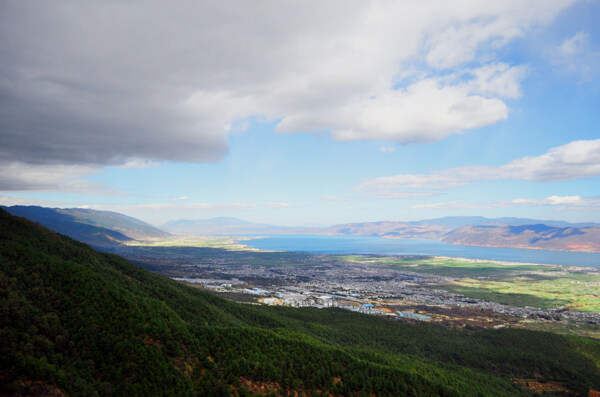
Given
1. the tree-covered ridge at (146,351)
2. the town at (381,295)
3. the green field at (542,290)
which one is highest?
the tree-covered ridge at (146,351)

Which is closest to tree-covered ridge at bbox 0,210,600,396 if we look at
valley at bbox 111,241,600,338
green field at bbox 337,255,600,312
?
valley at bbox 111,241,600,338

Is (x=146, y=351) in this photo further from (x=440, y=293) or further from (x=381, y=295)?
(x=440, y=293)

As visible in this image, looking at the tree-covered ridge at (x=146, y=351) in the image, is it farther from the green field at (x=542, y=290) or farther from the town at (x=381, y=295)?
the green field at (x=542, y=290)

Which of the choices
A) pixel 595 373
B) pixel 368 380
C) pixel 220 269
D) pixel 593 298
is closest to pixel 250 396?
pixel 368 380

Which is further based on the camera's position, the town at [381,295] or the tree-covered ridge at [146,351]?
the town at [381,295]

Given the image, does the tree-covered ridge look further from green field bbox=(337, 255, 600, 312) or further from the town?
green field bbox=(337, 255, 600, 312)

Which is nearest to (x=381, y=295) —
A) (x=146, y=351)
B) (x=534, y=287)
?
(x=534, y=287)

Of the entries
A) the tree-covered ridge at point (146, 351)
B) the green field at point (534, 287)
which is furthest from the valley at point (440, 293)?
the tree-covered ridge at point (146, 351)

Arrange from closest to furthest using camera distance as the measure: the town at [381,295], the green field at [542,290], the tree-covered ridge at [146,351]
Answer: the tree-covered ridge at [146,351] < the town at [381,295] < the green field at [542,290]

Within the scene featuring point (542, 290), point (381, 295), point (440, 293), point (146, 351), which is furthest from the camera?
→ point (542, 290)
